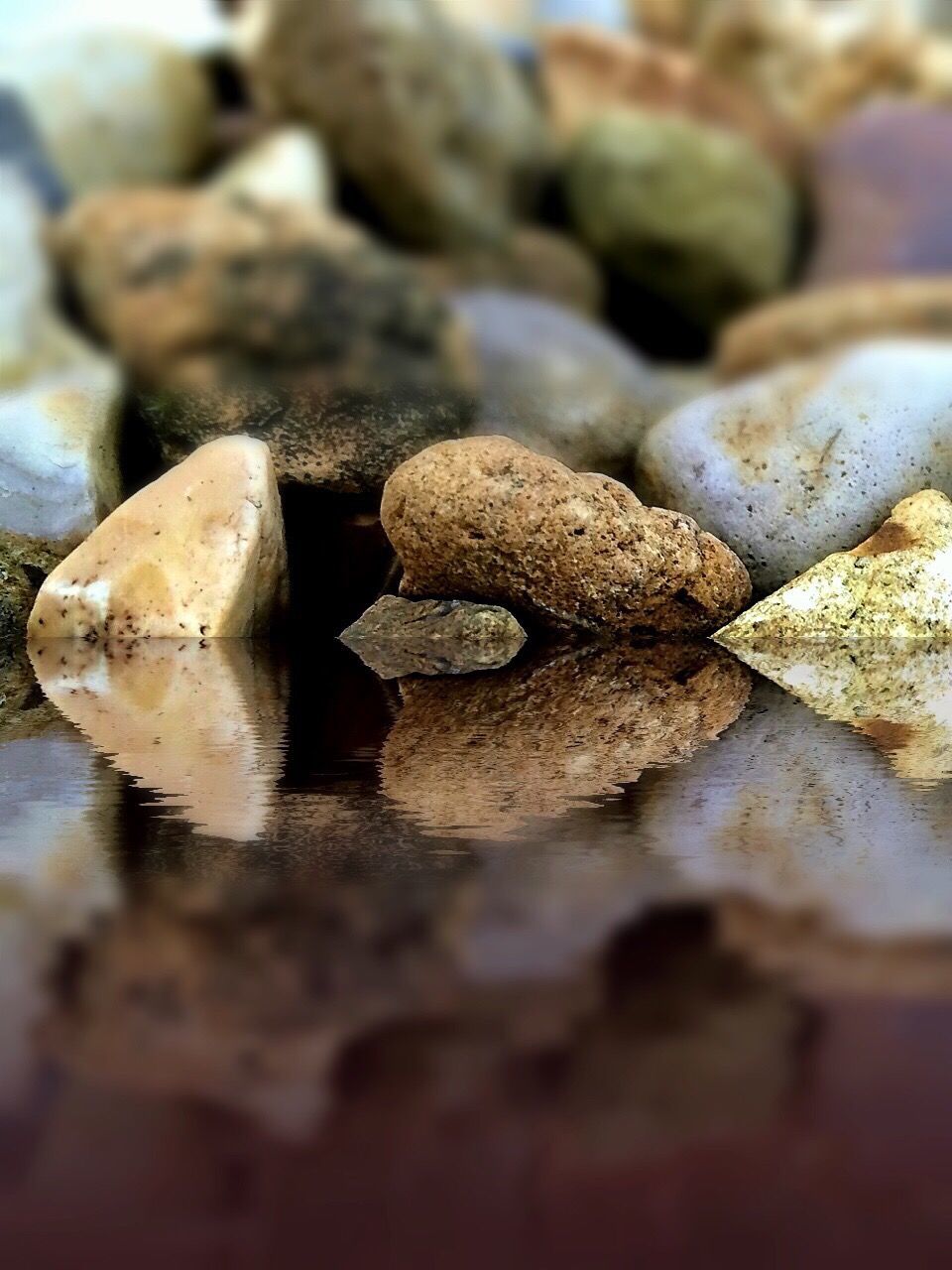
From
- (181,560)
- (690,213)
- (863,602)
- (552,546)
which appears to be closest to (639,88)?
(690,213)

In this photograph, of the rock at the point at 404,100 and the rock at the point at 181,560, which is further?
the rock at the point at 181,560

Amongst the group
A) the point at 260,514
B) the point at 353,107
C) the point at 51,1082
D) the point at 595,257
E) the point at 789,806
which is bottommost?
the point at 260,514

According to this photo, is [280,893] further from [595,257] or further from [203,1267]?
[595,257]

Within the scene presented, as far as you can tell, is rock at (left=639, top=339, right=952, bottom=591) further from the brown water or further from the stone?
the brown water

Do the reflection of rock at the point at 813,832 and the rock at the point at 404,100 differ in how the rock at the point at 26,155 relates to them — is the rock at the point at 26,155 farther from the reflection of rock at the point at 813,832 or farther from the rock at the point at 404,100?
the reflection of rock at the point at 813,832

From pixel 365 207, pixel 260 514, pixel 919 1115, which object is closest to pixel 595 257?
pixel 365 207

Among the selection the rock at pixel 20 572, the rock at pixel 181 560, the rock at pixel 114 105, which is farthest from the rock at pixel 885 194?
the rock at pixel 20 572
